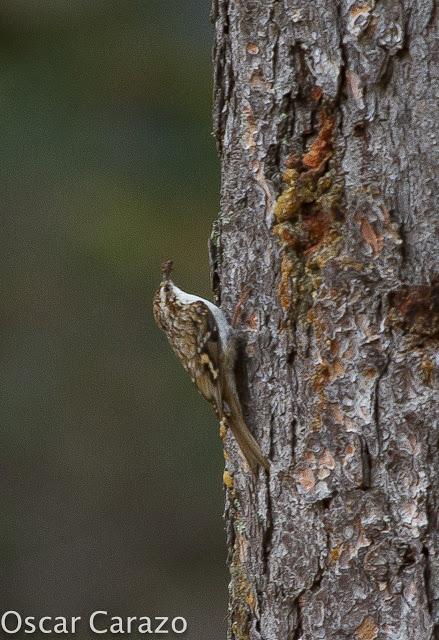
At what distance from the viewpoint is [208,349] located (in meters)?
2.87

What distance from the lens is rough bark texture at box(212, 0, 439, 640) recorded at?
2.24 metres

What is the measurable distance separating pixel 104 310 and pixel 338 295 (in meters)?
4.46

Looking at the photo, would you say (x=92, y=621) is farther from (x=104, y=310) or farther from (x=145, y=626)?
(x=104, y=310)

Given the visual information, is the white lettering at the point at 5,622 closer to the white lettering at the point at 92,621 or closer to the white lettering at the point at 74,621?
the white lettering at the point at 74,621

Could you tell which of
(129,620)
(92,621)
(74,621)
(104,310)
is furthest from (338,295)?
(74,621)

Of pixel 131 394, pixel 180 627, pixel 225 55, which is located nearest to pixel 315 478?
pixel 225 55

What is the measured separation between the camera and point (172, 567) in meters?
7.65

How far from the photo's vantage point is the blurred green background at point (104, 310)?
19.1 feet

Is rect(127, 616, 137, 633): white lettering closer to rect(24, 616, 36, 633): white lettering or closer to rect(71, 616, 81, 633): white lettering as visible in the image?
rect(71, 616, 81, 633): white lettering

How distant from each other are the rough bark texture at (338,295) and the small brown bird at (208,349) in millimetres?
48

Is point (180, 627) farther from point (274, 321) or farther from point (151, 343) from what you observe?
point (274, 321)

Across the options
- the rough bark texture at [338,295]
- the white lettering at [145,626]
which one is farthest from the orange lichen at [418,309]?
the white lettering at [145,626]

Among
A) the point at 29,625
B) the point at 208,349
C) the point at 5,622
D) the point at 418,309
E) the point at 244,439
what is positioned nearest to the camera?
the point at 418,309

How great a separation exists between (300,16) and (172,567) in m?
5.87
